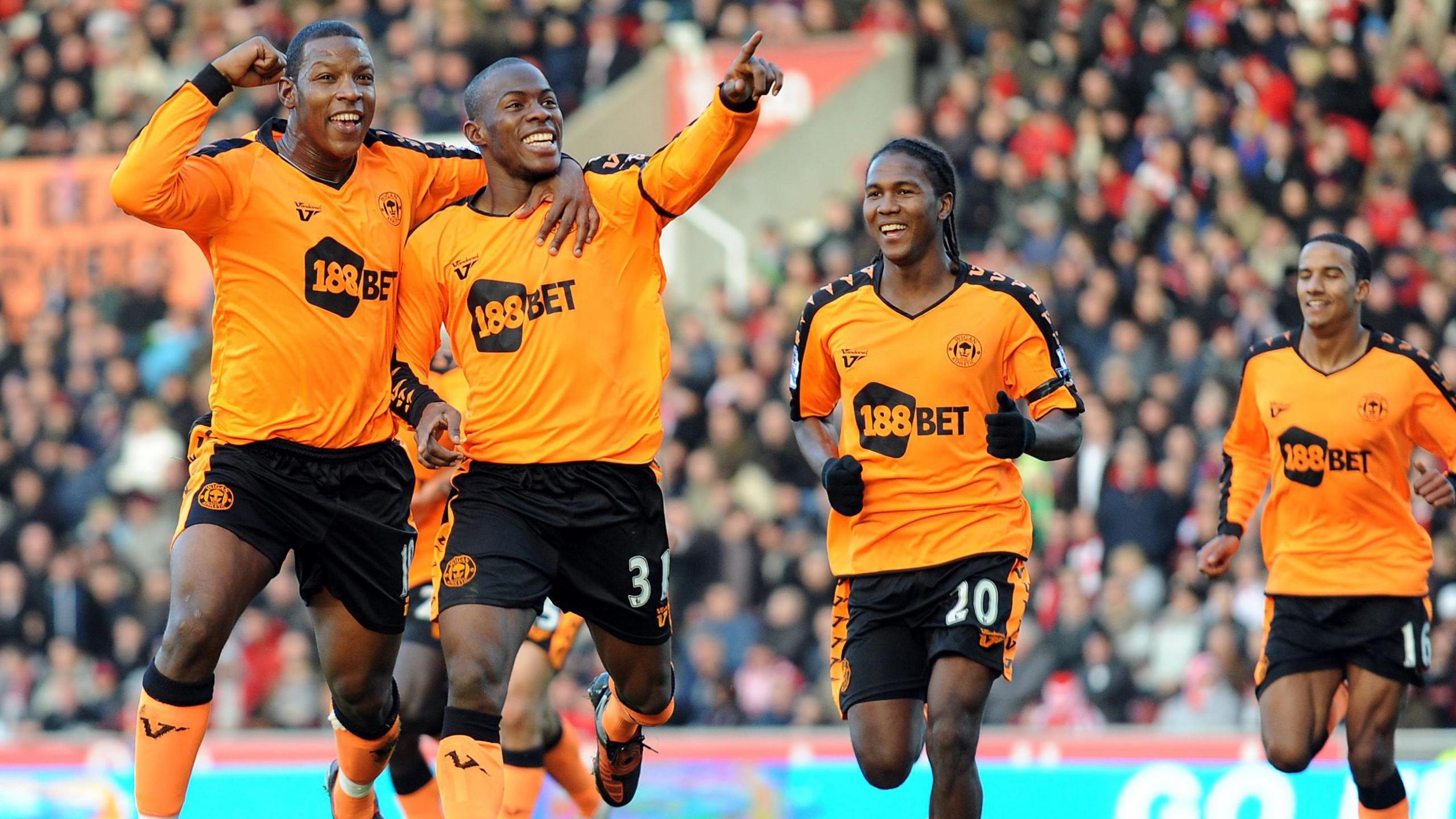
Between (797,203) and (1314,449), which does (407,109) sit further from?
(1314,449)

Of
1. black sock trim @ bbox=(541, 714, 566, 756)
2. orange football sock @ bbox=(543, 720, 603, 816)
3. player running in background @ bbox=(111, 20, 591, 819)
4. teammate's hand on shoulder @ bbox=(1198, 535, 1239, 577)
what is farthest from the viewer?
orange football sock @ bbox=(543, 720, 603, 816)

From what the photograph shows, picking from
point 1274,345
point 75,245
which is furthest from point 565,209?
point 75,245

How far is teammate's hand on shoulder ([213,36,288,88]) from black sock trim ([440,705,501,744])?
2360 millimetres

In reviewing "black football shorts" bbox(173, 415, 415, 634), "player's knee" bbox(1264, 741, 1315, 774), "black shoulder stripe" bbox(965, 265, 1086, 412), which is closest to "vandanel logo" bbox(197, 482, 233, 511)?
"black football shorts" bbox(173, 415, 415, 634)

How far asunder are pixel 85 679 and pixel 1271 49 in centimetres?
1086

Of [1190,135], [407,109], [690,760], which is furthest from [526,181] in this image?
[407,109]

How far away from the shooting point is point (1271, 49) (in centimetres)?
1652

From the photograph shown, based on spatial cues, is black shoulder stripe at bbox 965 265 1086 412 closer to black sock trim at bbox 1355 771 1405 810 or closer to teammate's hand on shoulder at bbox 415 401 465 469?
teammate's hand on shoulder at bbox 415 401 465 469

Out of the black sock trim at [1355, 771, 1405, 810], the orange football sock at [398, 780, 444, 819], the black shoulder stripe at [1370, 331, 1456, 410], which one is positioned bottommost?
the orange football sock at [398, 780, 444, 819]

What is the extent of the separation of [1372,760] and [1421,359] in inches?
69.8

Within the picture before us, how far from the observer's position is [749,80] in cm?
729

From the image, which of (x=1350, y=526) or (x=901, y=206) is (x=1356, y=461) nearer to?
(x=1350, y=526)

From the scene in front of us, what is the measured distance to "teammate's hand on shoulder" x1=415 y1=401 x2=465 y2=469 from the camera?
703cm

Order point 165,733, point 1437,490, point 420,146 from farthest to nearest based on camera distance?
1. point 1437,490
2. point 420,146
3. point 165,733
